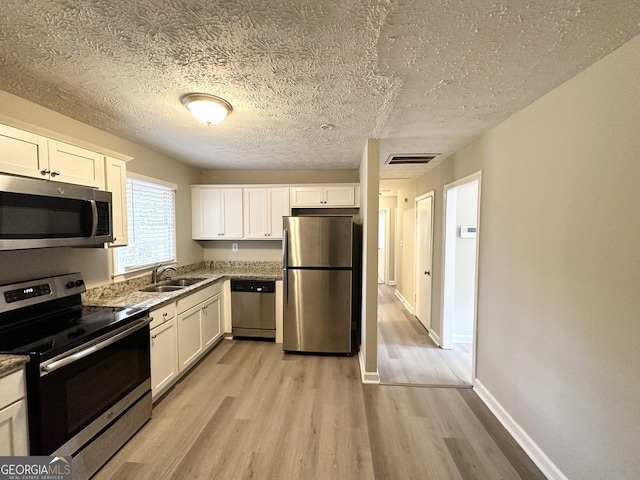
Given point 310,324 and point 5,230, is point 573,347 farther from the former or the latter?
point 5,230

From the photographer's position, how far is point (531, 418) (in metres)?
1.88

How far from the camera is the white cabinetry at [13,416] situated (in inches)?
49.9

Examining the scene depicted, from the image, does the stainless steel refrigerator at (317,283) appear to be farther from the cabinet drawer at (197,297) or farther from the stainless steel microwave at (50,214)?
the stainless steel microwave at (50,214)

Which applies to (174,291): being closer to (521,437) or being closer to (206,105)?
(206,105)

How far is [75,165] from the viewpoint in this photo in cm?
192

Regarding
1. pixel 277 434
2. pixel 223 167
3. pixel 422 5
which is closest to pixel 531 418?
pixel 277 434

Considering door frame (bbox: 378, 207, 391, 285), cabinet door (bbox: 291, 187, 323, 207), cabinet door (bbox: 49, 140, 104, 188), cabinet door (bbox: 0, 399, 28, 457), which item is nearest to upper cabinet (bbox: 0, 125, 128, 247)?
cabinet door (bbox: 49, 140, 104, 188)

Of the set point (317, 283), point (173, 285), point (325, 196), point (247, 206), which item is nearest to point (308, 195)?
point (325, 196)

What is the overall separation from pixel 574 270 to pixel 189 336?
315 centimetres

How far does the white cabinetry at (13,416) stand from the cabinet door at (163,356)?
931 millimetres

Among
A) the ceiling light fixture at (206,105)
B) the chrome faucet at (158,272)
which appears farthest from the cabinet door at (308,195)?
the ceiling light fixture at (206,105)

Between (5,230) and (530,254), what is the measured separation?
3110 millimetres

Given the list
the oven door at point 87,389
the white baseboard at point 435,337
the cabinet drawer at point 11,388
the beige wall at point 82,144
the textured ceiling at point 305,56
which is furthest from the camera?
the white baseboard at point 435,337

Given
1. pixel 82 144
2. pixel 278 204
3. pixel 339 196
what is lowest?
pixel 278 204
